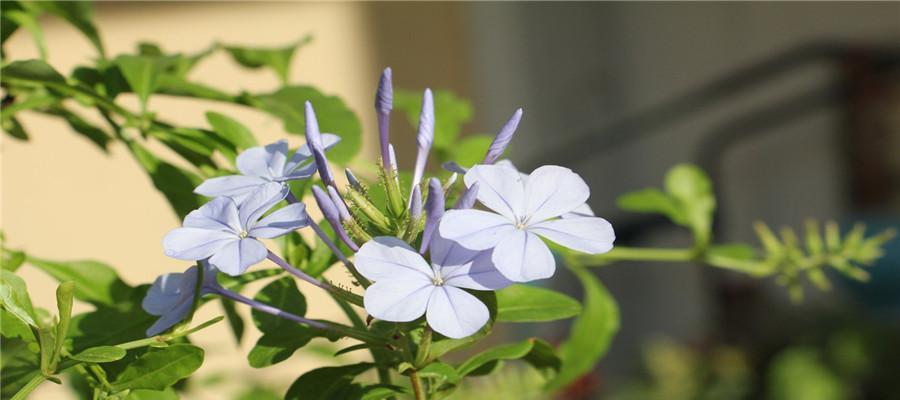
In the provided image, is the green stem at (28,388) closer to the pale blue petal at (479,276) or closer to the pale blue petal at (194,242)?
the pale blue petal at (194,242)

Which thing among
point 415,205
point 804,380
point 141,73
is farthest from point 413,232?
point 804,380

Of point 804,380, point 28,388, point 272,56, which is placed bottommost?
point 28,388

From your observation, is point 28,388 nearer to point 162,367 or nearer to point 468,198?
point 162,367

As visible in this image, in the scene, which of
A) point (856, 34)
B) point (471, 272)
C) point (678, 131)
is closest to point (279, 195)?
point (471, 272)

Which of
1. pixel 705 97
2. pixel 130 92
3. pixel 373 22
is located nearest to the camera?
pixel 130 92

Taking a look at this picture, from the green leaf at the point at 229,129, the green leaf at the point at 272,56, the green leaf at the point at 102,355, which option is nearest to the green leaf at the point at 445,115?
the green leaf at the point at 272,56

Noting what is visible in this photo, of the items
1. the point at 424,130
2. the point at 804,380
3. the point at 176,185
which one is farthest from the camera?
the point at 804,380

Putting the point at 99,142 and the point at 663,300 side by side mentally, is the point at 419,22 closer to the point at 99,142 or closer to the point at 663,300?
the point at 663,300
